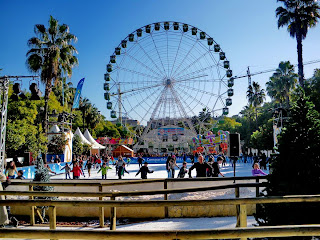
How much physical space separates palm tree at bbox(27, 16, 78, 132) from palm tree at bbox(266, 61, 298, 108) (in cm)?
2444

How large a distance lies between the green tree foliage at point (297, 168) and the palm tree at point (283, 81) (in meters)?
36.1

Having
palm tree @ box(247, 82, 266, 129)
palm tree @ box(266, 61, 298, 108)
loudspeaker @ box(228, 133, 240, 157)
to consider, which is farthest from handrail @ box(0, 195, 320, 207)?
palm tree @ box(247, 82, 266, 129)

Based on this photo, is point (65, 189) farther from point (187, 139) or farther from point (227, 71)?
point (187, 139)

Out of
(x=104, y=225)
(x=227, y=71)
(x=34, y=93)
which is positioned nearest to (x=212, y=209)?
(x=104, y=225)

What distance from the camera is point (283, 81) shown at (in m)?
38.0

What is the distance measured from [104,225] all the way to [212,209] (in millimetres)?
2201

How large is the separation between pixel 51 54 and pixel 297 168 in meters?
25.7

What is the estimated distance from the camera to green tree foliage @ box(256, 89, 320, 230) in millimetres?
3661

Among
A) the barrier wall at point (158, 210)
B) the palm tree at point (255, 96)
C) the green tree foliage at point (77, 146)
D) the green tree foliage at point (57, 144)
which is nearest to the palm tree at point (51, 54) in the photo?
the green tree foliage at point (57, 144)

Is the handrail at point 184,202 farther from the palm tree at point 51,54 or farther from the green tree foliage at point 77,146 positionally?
the green tree foliage at point 77,146

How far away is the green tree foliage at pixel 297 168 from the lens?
12.0ft

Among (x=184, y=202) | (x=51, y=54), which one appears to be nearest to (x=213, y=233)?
(x=184, y=202)

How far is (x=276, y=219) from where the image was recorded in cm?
379

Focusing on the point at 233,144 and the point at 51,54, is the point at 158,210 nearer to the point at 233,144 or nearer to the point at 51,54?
the point at 233,144
